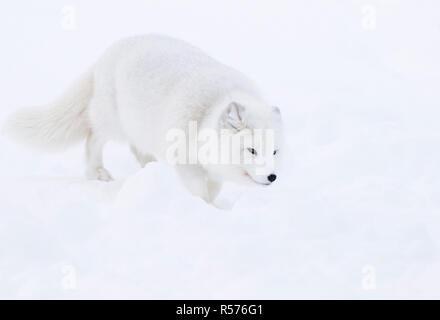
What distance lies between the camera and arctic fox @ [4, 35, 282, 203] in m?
3.54

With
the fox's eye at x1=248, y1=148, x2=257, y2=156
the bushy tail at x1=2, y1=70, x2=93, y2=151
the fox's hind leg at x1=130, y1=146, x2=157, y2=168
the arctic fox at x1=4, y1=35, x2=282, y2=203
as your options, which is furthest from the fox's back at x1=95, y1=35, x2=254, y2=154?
the fox's eye at x1=248, y1=148, x2=257, y2=156

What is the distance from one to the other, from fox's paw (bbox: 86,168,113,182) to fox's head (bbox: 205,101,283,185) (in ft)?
4.64

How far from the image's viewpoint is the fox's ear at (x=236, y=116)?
3.41 meters

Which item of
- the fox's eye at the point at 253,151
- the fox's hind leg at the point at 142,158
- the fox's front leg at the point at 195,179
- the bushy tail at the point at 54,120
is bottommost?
the fox's eye at the point at 253,151

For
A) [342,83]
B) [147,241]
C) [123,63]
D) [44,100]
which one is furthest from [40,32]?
[147,241]

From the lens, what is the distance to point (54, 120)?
460cm

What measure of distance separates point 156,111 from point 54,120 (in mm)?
1045

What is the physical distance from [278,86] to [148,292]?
198 inches

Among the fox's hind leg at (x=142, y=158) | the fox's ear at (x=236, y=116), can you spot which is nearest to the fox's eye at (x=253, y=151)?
the fox's ear at (x=236, y=116)

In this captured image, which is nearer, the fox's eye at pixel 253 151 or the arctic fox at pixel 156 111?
the fox's eye at pixel 253 151

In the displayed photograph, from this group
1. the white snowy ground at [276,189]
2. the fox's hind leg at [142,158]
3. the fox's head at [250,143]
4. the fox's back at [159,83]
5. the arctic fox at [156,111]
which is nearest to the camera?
the white snowy ground at [276,189]

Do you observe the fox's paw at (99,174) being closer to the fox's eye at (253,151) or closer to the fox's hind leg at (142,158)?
the fox's hind leg at (142,158)

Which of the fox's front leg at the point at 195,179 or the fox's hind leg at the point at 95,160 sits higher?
the fox's hind leg at the point at 95,160

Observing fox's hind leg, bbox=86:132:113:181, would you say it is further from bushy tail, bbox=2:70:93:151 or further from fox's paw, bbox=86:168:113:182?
bushy tail, bbox=2:70:93:151
